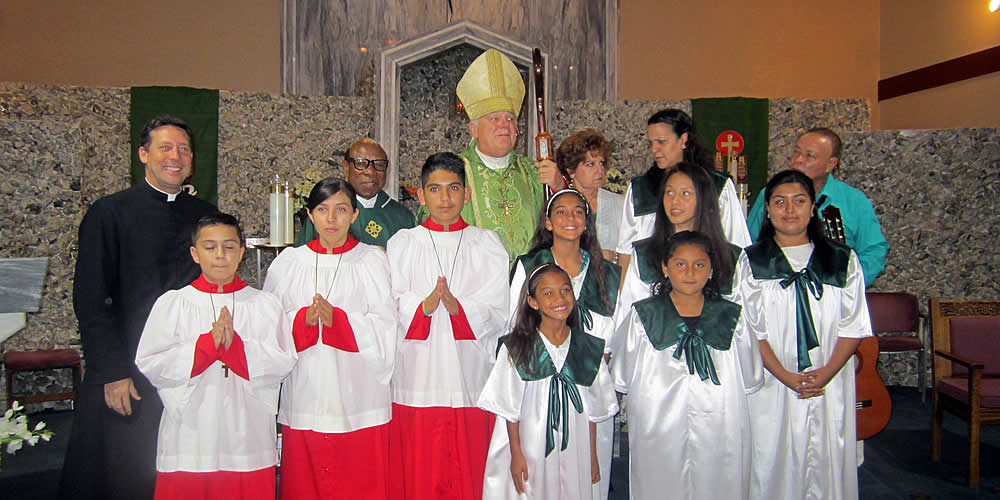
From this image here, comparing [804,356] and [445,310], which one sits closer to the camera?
[804,356]

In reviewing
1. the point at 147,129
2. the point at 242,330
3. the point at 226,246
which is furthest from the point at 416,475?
the point at 147,129

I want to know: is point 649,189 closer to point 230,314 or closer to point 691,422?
point 691,422

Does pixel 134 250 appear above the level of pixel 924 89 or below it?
below

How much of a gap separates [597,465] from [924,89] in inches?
275

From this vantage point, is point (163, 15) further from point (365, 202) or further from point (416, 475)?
point (416, 475)

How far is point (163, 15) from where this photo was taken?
6.86 m

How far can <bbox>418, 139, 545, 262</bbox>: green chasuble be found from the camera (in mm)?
3408

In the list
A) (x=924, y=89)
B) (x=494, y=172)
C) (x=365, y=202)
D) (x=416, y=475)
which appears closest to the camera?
(x=416, y=475)

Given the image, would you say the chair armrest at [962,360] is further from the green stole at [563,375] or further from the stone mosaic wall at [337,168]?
the green stole at [563,375]

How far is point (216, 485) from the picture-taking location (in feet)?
8.07

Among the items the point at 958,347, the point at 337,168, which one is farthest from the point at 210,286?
the point at 958,347

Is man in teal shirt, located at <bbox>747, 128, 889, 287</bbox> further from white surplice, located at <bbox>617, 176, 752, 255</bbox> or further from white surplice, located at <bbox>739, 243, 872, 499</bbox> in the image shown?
white surplice, located at <bbox>739, 243, 872, 499</bbox>

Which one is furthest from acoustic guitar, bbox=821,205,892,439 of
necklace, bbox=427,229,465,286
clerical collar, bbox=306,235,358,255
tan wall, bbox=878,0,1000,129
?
tan wall, bbox=878,0,1000,129

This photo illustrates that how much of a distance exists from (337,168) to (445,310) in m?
3.27
